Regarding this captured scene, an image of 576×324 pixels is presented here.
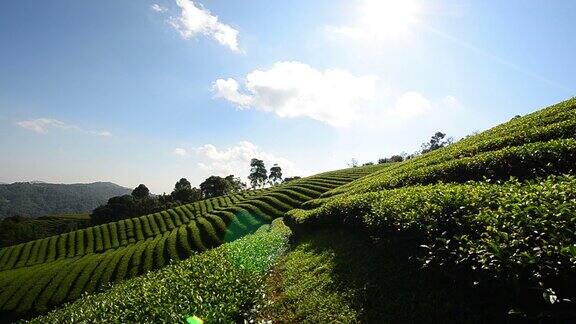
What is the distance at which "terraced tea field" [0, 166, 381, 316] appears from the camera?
1809 inches

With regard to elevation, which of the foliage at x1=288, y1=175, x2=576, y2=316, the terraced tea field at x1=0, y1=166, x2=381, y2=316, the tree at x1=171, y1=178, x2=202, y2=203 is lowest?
the terraced tea field at x1=0, y1=166, x2=381, y2=316

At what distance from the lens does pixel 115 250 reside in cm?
6066

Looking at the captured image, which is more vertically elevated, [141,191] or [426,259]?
[141,191]

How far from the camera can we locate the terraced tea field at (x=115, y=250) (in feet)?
151

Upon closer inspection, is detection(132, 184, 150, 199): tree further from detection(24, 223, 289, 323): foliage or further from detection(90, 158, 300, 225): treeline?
detection(24, 223, 289, 323): foliage

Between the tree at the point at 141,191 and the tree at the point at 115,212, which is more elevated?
the tree at the point at 141,191

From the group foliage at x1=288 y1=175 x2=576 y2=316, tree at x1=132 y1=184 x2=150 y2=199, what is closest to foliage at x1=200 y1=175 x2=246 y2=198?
tree at x1=132 y1=184 x2=150 y2=199

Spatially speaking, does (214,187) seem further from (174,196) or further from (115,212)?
(115,212)

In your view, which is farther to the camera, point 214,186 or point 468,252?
point 214,186

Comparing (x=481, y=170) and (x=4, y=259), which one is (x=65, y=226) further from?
(x=481, y=170)

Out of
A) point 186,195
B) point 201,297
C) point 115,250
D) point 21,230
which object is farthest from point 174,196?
point 201,297

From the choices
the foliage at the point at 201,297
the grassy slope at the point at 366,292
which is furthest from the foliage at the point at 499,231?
the foliage at the point at 201,297

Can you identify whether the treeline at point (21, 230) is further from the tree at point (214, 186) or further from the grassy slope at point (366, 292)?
the grassy slope at point (366, 292)

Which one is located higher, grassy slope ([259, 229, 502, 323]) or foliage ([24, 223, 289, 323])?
grassy slope ([259, 229, 502, 323])
